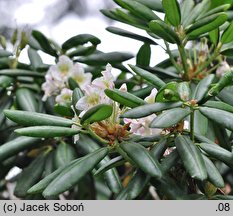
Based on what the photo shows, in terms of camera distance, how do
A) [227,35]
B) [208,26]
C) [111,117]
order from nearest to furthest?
1. [111,117]
2. [208,26]
3. [227,35]

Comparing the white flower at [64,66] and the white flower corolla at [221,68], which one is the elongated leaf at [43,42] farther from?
the white flower corolla at [221,68]

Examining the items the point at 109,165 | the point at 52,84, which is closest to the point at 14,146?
the point at 52,84

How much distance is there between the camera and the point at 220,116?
898mm

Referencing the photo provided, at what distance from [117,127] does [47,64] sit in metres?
0.62

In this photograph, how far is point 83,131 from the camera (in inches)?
37.9

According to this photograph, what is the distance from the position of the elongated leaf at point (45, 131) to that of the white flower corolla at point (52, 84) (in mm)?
491

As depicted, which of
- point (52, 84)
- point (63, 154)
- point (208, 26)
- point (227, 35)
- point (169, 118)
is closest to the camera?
point (169, 118)

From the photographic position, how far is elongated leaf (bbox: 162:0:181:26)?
3.68 feet

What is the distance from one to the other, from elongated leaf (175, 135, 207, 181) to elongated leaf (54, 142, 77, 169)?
0.44m

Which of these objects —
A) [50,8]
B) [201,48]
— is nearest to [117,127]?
[201,48]

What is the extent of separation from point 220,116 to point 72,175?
26 cm

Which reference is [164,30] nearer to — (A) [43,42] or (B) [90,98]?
(B) [90,98]

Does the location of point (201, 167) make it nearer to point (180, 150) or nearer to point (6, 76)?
point (180, 150)
